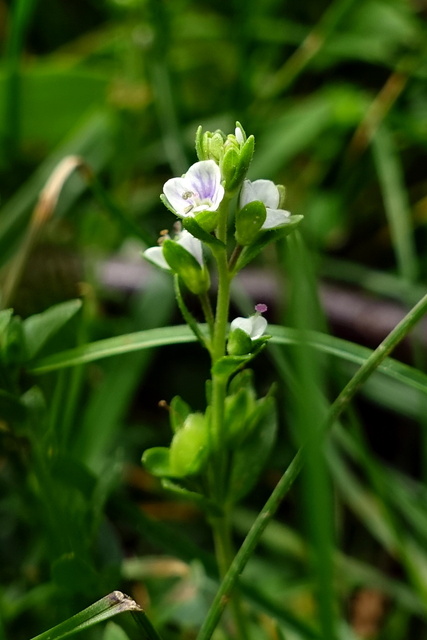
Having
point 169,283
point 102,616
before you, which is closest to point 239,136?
point 102,616

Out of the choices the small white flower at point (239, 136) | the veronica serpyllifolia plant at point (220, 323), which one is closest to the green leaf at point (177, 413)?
the veronica serpyllifolia plant at point (220, 323)

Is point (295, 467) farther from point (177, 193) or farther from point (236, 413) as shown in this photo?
point (177, 193)

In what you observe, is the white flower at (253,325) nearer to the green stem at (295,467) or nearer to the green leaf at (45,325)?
Answer: the green stem at (295,467)

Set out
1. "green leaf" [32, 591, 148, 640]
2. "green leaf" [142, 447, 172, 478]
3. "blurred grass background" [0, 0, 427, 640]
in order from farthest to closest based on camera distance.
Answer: "blurred grass background" [0, 0, 427, 640] < "green leaf" [142, 447, 172, 478] < "green leaf" [32, 591, 148, 640]

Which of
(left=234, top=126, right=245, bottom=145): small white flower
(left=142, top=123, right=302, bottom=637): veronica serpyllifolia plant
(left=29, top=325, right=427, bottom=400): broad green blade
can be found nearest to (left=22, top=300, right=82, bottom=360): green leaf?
(left=29, top=325, right=427, bottom=400): broad green blade

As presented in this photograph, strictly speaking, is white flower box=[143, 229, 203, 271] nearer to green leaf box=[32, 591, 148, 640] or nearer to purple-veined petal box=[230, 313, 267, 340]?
purple-veined petal box=[230, 313, 267, 340]

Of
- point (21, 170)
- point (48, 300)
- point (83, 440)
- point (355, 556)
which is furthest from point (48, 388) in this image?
point (21, 170)
